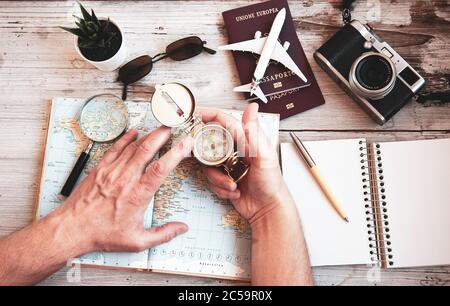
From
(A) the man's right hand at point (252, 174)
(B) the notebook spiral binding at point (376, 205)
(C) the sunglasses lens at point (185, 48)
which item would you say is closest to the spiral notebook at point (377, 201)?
(B) the notebook spiral binding at point (376, 205)

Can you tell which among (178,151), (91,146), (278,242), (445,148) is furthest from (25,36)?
(445,148)

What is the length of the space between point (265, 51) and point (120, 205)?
26.7 inches

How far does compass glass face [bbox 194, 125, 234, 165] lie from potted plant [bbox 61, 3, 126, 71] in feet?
1.41

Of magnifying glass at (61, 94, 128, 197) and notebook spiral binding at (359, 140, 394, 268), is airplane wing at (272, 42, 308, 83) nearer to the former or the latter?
notebook spiral binding at (359, 140, 394, 268)

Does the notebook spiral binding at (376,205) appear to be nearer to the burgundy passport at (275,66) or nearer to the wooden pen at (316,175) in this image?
the wooden pen at (316,175)

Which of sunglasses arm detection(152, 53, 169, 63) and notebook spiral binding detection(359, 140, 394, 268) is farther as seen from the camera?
sunglasses arm detection(152, 53, 169, 63)

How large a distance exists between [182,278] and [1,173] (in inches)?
28.1

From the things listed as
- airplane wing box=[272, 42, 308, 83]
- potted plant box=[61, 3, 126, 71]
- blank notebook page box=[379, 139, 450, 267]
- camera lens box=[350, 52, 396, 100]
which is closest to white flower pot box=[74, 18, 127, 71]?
potted plant box=[61, 3, 126, 71]

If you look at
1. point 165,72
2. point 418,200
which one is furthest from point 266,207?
point 165,72

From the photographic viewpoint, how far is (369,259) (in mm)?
1329

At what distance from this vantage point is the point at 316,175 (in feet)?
4.51

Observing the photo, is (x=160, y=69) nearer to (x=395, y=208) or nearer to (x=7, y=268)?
(x=7, y=268)

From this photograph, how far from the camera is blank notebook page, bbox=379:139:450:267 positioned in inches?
52.0

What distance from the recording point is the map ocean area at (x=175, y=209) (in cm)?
136
